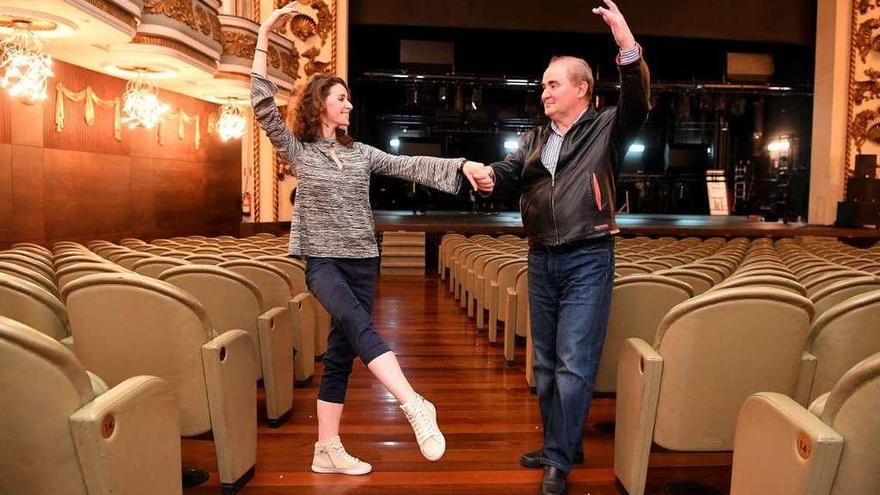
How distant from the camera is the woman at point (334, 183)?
95.6 inches

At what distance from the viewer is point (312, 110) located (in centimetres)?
253

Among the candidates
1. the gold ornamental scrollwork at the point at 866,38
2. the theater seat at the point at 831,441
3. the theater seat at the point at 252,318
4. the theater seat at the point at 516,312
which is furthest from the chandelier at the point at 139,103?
the gold ornamental scrollwork at the point at 866,38

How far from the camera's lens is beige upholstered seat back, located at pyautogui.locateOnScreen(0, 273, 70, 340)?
2.35 m

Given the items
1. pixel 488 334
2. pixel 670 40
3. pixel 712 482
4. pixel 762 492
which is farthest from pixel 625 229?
pixel 762 492

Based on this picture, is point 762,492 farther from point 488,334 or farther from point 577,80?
point 488,334

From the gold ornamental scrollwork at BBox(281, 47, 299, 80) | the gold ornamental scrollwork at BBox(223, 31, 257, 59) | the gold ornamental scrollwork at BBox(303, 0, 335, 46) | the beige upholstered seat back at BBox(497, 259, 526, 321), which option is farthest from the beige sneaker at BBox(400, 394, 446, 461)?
the gold ornamental scrollwork at BBox(303, 0, 335, 46)

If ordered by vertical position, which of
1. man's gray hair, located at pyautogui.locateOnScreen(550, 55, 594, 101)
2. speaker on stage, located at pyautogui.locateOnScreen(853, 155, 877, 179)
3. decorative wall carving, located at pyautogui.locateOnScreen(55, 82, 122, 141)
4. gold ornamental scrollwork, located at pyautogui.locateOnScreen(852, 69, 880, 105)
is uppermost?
gold ornamental scrollwork, located at pyautogui.locateOnScreen(852, 69, 880, 105)

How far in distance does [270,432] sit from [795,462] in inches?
91.4

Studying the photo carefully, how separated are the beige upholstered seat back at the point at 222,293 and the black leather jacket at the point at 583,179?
1.19 metres

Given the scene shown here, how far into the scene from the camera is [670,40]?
14.5 m

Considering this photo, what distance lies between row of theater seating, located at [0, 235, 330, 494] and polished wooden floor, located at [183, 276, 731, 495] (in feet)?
0.67

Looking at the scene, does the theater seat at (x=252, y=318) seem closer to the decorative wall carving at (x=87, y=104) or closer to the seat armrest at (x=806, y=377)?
the seat armrest at (x=806, y=377)

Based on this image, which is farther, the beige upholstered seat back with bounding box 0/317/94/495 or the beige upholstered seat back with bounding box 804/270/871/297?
the beige upholstered seat back with bounding box 804/270/871/297

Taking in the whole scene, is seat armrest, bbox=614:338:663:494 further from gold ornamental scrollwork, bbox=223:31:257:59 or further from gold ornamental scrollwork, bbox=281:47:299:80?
gold ornamental scrollwork, bbox=281:47:299:80
